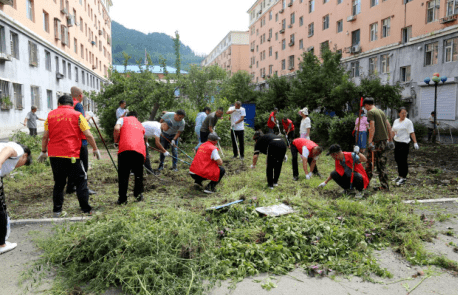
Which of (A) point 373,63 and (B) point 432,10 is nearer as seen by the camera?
(B) point 432,10

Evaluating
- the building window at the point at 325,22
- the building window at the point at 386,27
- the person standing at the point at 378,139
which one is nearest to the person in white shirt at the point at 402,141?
the person standing at the point at 378,139

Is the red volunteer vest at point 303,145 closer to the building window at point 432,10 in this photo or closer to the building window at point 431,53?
the building window at point 431,53

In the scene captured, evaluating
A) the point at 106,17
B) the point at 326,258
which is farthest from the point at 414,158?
the point at 106,17

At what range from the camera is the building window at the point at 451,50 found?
18259 millimetres

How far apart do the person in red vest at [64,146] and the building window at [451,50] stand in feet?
67.4

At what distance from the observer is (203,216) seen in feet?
14.8

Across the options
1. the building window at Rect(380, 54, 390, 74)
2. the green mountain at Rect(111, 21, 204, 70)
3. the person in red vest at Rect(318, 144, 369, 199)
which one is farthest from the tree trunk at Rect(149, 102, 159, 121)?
the green mountain at Rect(111, 21, 204, 70)

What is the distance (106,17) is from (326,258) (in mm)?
57145

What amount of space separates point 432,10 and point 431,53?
2.54m

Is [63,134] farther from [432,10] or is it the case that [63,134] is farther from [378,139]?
[432,10]

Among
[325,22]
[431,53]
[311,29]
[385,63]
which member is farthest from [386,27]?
[311,29]

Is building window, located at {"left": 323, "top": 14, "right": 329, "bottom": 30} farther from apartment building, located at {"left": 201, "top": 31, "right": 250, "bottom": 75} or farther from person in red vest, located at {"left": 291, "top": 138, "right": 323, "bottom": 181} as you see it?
apartment building, located at {"left": 201, "top": 31, "right": 250, "bottom": 75}

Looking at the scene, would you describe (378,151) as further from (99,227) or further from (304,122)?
(99,227)

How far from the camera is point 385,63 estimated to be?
23.9 m
